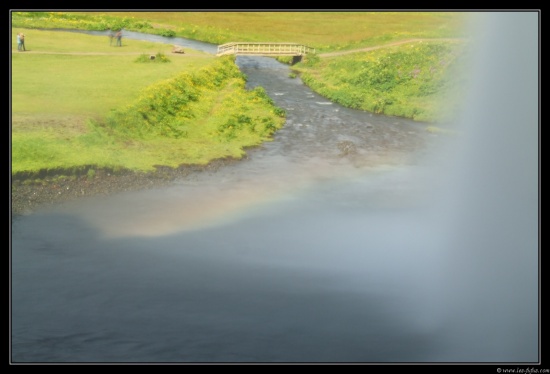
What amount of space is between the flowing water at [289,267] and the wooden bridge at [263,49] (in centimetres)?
307

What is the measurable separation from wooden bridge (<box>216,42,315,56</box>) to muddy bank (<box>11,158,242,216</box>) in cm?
419

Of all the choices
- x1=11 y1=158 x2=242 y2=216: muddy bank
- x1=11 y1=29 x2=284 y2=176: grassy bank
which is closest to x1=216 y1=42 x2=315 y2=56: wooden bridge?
x1=11 y1=29 x2=284 y2=176: grassy bank

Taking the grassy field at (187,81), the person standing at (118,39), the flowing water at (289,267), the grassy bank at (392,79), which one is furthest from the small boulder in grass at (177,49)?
the flowing water at (289,267)

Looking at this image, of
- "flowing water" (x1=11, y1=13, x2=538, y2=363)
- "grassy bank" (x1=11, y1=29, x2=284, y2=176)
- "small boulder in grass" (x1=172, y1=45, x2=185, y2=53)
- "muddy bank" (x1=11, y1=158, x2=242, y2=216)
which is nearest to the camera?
"flowing water" (x1=11, y1=13, x2=538, y2=363)

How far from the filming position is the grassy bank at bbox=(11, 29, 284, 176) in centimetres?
2338

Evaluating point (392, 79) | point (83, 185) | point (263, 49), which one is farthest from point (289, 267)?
point (392, 79)

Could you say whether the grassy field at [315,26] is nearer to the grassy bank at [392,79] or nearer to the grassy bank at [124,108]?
the grassy bank at [392,79]

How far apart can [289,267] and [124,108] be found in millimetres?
7204

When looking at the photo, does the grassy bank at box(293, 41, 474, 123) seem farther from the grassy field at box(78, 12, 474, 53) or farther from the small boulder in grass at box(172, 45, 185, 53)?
the small boulder in grass at box(172, 45, 185, 53)

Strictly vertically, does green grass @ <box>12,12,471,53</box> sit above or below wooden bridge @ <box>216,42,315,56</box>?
above

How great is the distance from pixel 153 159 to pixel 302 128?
421 centimetres

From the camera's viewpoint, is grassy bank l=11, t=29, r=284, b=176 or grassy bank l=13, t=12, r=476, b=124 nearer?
grassy bank l=11, t=29, r=284, b=176

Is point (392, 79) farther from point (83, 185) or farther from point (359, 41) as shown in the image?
point (83, 185)

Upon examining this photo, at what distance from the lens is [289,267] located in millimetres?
20375
